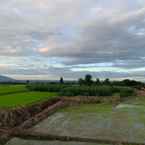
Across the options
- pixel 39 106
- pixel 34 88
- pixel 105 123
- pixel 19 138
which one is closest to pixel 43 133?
pixel 19 138

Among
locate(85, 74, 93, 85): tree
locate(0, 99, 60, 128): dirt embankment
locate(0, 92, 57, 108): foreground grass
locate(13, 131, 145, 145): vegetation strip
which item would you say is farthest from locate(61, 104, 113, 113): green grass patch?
locate(85, 74, 93, 85): tree

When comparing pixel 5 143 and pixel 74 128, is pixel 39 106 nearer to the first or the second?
pixel 74 128

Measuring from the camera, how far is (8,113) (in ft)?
26.7

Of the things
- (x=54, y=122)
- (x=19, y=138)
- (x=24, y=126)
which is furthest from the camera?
(x=54, y=122)

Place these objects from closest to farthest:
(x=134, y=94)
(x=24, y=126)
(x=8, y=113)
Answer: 1. (x=24, y=126)
2. (x=8, y=113)
3. (x=134, y=94)

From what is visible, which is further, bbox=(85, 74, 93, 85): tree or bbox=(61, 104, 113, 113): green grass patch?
bbox=(85, 74, 93, 85): tree

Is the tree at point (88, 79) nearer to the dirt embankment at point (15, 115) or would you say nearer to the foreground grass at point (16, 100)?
Answer: the foreground grass at point (16, 100)

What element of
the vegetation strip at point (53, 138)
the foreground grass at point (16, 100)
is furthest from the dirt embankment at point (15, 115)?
the vegetation strip at point (53, 138)

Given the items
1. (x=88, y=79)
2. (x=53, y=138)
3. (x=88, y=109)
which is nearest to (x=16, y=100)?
(x=88, y=109)

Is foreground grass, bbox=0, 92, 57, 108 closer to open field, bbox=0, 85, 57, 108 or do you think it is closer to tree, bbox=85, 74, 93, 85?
open field, bbox=0, 85, 57, 108

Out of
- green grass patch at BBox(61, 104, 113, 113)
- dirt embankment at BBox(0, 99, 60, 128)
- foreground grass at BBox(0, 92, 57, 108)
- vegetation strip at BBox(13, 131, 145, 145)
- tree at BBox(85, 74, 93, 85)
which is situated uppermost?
tree at BBox(85, 74, 93, 85)

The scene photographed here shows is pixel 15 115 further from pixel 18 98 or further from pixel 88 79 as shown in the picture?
pixel 88 79

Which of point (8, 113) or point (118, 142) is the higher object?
point (8, 113)

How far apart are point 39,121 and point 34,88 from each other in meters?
14.6
